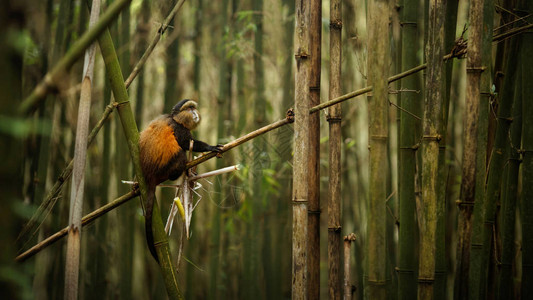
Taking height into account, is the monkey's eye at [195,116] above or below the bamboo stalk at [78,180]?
above

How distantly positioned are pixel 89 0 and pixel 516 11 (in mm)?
1689

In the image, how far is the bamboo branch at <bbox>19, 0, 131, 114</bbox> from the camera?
57 centimetres

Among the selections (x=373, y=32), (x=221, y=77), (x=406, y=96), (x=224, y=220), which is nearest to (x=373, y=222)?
(x=373, y=32)

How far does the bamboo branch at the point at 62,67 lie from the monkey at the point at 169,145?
1.46 metres

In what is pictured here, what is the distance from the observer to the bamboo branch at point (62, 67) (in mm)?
566

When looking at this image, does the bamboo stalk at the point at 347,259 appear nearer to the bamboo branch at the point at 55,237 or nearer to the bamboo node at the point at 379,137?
the bamboo node at the point at 379,137

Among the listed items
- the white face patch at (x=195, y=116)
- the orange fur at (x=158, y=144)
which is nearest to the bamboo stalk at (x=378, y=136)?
Answer: the orange fur at (x=158, y=144)

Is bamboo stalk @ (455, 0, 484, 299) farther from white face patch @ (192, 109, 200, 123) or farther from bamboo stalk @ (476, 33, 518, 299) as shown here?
white face patch @ (192, 109, 200, 123)

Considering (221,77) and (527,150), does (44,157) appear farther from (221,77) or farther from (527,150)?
(527,150)

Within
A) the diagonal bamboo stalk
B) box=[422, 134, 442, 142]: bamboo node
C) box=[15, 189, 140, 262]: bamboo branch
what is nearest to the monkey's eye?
the diagonal bamboo stalk

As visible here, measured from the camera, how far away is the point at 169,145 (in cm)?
258

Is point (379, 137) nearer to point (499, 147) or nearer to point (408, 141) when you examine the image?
point (408, 141)

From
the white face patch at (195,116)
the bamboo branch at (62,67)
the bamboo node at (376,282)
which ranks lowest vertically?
the bamboo node at (376,282)

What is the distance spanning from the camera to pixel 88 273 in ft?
12.0
